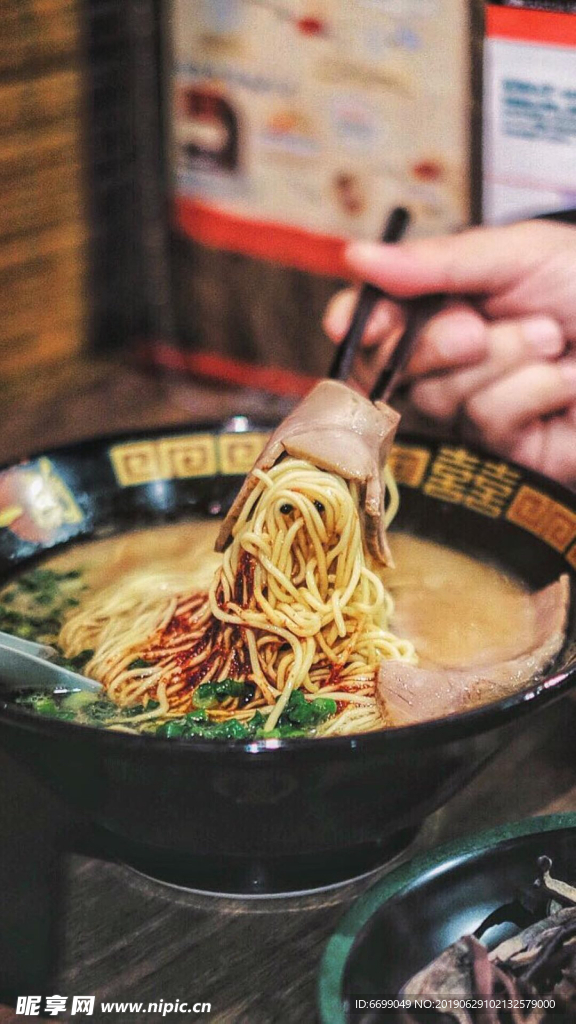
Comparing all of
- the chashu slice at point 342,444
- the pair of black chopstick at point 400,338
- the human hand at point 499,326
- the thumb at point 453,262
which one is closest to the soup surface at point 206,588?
the chashu slice at point 342,444

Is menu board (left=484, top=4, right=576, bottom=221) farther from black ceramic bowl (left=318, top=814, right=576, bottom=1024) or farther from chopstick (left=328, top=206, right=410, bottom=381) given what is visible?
black ceramic bowl (left=318, top=814, right=576, bottom=1024)

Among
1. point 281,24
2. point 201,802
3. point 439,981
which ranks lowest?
point 439,981

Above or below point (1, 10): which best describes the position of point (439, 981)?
below

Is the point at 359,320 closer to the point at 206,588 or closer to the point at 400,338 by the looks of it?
the point at 400,338

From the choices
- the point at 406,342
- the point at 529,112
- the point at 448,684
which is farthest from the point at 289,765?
the point at 529,112

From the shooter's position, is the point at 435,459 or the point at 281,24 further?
the point at 281,24

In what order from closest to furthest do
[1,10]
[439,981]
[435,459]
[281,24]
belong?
1. [439,981]
2. [435,459]
3. [281,24]
4. [1,10]

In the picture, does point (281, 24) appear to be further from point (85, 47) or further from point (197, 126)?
point (85, 47)

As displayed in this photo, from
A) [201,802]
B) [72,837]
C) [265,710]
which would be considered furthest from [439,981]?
[72,837]
